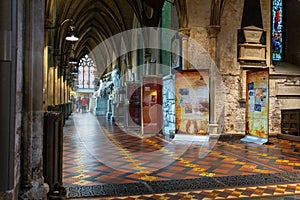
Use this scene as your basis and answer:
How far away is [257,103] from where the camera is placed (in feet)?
29.9

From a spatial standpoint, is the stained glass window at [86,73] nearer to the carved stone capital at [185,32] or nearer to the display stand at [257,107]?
the carved stone capital at [185,32]

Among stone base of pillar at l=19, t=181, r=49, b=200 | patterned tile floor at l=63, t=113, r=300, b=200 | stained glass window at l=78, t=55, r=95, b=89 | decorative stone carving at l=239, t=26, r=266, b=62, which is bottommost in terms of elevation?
patterned tile floor at l=63, t=113, r=300, b=200

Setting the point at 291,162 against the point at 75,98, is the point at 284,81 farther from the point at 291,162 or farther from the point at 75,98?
the point at 75,98

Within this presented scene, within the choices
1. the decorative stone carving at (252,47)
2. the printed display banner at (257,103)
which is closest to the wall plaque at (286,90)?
the decorative stone carving at (252,47)

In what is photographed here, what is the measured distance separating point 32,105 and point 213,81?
7.63m

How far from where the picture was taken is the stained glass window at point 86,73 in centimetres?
4294

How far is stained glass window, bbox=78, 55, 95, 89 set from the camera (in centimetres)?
4294

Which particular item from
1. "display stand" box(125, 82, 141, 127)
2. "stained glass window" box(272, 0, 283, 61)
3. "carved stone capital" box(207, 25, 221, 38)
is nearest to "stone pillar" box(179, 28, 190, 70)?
"carved stone capital" box(207, 25, 221, 38)

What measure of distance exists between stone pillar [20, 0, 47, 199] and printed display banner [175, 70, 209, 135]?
6546 millimetres

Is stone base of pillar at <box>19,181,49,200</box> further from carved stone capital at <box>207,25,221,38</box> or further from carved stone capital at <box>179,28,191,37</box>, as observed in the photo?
carved stone capital at <box>207,25,221,38</box>

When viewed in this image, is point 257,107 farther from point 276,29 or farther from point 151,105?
point 276,29

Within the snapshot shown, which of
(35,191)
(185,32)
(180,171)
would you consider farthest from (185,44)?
(35,191)

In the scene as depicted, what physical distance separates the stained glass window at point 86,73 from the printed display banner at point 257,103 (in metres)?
35.3

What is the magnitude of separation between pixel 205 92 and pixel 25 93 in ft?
22.5
